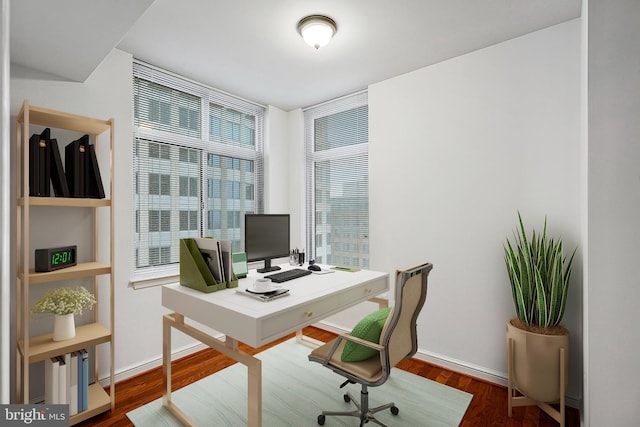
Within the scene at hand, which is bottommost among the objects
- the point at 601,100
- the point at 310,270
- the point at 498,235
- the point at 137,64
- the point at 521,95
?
the point at 310,270

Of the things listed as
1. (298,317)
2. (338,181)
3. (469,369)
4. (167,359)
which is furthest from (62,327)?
(469,369)

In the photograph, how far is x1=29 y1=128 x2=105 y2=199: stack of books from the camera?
6.28 feet

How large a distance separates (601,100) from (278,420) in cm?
255

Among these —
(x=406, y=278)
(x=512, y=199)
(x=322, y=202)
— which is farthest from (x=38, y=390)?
(x=512, y=199)

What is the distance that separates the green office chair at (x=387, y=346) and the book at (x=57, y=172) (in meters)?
1.90

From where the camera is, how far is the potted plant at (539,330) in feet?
6.30

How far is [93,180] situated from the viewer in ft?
7.00

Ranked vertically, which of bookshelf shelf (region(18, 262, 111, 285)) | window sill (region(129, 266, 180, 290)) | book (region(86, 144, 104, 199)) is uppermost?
book (region(86, 144, 104, 199))

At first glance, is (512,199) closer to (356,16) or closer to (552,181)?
(552,181)

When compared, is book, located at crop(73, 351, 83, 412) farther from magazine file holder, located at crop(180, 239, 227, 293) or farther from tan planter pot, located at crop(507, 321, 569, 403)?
tan planter pot, located at crop(507, 321, 569, 403)

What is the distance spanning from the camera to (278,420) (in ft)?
6.75

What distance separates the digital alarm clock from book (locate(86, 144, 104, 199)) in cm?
38

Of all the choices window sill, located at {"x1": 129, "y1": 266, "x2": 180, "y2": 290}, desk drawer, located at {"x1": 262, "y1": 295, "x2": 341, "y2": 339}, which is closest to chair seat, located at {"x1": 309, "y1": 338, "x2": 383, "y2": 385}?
desk drawer, located at {"x1": 262, "y1": 295, "x2": 341, "y2": 339}

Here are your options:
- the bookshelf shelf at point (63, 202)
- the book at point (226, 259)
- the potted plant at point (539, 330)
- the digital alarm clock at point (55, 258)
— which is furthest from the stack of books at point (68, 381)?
the potted plant at point (539, 330)
